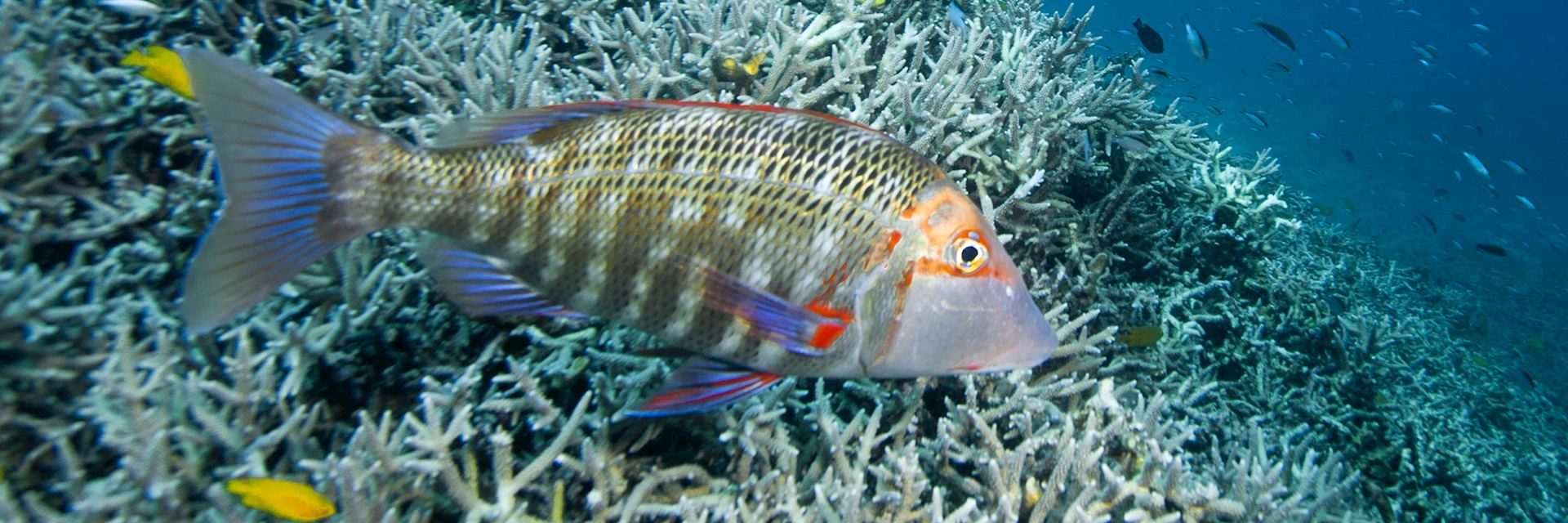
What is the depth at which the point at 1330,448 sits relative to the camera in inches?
176

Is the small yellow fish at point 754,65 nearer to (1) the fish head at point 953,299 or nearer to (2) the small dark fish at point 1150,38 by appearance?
(1) the fish head at point 953,299

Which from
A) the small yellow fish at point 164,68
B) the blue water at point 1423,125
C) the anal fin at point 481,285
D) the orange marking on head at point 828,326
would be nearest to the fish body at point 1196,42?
the blue water at point 1423,125

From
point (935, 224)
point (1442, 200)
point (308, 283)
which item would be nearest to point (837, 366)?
point (935, 224)

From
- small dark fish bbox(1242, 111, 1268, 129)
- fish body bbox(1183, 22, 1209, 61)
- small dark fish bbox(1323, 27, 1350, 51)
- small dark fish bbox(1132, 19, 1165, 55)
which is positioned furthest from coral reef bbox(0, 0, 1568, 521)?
small dark fish bbox(1323, 27, 1350, 51)

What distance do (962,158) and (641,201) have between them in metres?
2.39

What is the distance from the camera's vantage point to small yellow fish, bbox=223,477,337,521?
1782 millimetres

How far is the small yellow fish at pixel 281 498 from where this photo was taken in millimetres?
1782

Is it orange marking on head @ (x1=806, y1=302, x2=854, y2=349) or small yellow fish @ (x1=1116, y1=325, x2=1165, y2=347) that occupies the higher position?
orange marking on head @ (x1=806, y1=302, x2=854, y2=349)

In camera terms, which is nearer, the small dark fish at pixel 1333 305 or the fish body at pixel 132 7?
the fish body at pixel 132 7

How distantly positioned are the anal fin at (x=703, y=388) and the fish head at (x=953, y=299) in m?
0.31

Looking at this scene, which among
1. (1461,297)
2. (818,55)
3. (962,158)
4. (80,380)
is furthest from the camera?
(1461,297)

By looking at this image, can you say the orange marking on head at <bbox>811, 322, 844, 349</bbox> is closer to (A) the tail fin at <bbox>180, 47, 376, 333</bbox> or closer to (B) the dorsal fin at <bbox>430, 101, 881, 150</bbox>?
(B) the dorsal fin at <bbox>430, 101, 881, 150</bbox>

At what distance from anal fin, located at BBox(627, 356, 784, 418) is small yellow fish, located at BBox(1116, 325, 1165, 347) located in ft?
9.11

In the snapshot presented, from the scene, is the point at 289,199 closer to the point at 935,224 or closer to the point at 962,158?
the point at 935,224
